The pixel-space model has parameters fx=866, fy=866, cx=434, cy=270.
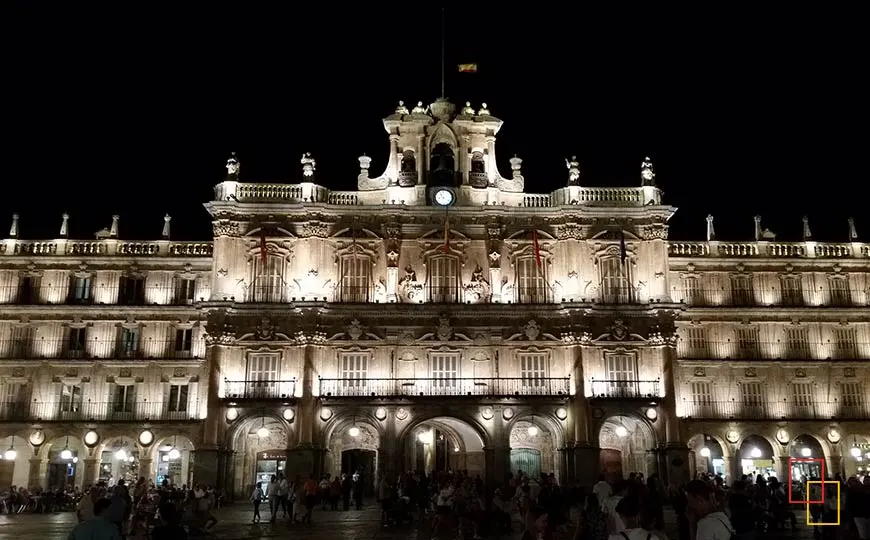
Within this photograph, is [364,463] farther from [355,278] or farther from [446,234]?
[446,234]

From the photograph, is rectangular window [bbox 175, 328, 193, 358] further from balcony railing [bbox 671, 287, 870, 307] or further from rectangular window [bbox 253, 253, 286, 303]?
balcony railing [bbox 671, 287, 870, 307]

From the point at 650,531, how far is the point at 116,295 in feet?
152

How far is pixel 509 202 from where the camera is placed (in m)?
49.7

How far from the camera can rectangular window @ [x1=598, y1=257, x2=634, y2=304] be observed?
48156 mm

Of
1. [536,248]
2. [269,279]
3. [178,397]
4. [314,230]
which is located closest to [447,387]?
[536,248]

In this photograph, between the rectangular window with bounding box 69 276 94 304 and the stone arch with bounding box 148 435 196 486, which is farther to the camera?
the rectangular window with bounding box 69 276 94 304

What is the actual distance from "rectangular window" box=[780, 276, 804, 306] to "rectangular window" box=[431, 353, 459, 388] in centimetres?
2073

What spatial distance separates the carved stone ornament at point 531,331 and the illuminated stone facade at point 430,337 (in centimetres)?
29

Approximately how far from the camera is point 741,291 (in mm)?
52000

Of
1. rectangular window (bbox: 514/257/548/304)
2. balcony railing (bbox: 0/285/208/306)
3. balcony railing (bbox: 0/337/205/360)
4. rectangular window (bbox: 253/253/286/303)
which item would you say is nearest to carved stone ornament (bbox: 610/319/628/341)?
rectangular window (bbox: 514/257/548/304)

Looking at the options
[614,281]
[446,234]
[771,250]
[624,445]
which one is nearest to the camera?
[446,234]

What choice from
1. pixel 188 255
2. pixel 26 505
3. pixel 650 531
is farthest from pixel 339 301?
pixel 650 531

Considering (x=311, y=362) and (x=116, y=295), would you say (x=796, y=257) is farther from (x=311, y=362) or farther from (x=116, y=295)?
(x=116, y=295)

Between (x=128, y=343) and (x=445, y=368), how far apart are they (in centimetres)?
1879
